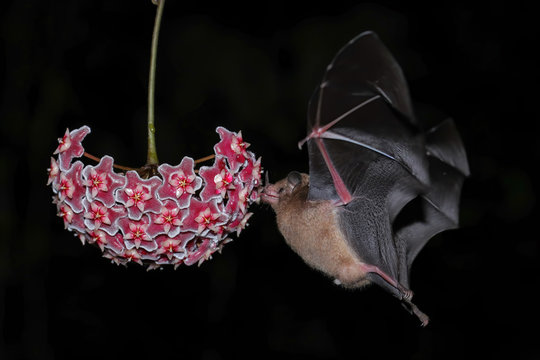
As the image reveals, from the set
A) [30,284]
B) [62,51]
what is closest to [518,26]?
[62,51]

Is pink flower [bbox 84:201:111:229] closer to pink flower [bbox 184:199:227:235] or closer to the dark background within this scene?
pink flower [bbox 184:199:227:235]

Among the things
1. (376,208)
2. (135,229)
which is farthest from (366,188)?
(135,229)

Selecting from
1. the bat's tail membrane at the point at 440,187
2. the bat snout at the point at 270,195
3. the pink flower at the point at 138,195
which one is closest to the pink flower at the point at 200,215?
the pink flower at the point at 138,195

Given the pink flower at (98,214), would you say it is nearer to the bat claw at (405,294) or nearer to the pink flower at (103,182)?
the pink flower at (103,182)

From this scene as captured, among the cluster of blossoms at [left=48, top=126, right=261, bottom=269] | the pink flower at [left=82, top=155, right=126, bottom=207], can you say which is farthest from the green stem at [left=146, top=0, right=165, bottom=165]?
the pink flower at [left=82, top=155, right=126, bottom=207]

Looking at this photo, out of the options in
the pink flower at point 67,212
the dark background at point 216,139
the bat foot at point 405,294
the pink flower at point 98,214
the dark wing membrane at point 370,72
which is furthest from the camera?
the dark background at point 216,139

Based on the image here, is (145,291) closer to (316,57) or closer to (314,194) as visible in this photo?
(316,57)

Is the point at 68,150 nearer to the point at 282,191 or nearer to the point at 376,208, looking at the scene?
the point at 282,191
